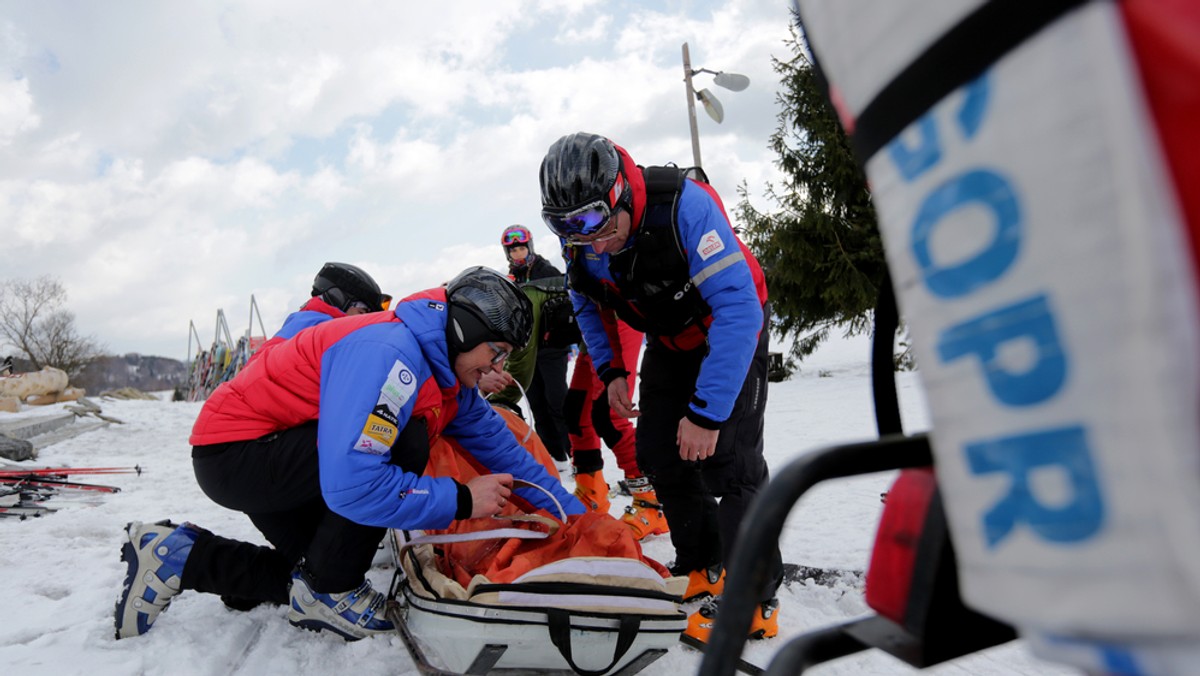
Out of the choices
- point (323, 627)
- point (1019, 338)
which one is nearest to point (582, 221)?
point (323, 627)

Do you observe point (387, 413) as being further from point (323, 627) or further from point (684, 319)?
point (684, 319)

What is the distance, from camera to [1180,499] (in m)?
0.40

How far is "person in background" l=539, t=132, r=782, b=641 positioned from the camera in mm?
2361

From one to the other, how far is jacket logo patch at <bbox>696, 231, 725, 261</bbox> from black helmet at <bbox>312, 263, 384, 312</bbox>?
2.84 m

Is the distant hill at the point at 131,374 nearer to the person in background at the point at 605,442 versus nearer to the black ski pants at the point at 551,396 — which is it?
the black ski pants at the point at 551,396

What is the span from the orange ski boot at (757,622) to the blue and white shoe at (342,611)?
1.03m

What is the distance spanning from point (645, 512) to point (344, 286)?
2.41 m

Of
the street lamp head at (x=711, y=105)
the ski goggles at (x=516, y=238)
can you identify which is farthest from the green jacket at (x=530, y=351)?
the street lamp head at (x=711, y=105)

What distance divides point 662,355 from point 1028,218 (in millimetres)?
2474

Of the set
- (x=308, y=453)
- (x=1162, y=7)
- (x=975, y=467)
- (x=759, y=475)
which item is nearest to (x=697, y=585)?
(x=759, y=475)

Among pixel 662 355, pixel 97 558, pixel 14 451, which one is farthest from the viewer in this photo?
pixel 14 451

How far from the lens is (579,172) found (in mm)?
2543

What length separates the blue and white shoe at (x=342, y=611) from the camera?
7.70 ft

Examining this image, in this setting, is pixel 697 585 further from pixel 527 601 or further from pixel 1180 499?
pixel 1180 499
